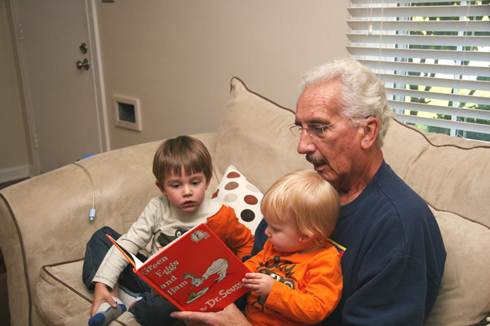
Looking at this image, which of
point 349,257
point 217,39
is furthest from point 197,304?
point 217,39

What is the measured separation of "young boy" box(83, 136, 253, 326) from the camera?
147 centimetres

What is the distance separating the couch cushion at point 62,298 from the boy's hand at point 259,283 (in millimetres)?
446

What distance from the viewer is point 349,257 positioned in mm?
1200

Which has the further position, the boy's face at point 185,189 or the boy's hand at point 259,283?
the boy's face at point 185,189

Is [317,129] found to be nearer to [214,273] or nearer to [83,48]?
[214,273]

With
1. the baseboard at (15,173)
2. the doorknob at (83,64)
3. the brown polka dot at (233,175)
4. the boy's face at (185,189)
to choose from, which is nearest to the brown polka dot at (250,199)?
the brown polka dot at (233,175)

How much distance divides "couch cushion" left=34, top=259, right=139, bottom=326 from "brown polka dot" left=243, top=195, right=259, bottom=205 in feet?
1.91

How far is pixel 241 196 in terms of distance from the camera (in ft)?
5.91

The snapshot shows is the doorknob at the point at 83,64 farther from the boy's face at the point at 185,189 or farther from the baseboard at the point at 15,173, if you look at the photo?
the boy's face at the point at 185,189

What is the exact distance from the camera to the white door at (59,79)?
11.7 feet

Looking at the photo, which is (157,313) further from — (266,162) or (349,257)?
(266,162)

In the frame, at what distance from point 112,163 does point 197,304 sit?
3.15 ft

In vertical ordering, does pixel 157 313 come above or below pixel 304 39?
below

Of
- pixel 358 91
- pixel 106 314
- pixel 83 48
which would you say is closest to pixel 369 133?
pixel 358 91
